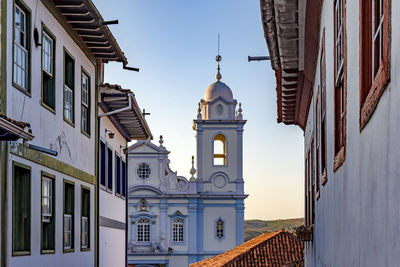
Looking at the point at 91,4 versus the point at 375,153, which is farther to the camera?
the point at 91,4

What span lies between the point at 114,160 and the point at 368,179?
52.8 ft

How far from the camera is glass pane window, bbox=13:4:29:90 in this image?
979 cm

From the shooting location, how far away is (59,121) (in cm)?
1251

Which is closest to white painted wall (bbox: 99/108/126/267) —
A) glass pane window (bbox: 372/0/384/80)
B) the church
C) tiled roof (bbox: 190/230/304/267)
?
tiled roof (bbox: 190/230/304/267)

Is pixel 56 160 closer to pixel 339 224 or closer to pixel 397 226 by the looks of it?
pixel 339 224

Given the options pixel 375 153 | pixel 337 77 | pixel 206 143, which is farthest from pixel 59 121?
pixel 206 143

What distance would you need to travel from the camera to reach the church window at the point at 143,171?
193 ft

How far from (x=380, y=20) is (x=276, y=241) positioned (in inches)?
1160

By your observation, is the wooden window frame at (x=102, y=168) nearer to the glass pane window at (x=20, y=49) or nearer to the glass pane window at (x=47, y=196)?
the glass pane window at (x=47, y=196)

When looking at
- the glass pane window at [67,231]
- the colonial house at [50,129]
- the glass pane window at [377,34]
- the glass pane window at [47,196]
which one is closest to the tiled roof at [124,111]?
the colonial house at [50,129]

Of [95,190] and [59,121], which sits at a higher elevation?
[59,121]

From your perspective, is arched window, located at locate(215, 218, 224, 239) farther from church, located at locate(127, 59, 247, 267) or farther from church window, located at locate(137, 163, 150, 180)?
church window, located at locate(137, 163, 150, 180)

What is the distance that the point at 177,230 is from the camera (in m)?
58.8

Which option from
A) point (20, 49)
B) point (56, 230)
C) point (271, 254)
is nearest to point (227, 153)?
point (271, 254)
